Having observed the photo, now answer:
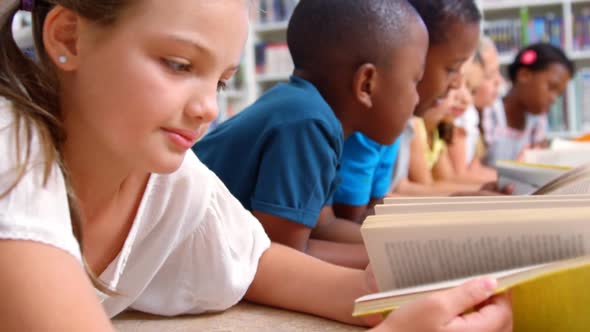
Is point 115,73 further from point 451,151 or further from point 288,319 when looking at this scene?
point 451,151

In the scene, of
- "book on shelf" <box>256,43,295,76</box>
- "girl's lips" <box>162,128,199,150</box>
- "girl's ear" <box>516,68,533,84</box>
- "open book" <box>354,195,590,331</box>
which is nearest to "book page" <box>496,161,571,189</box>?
"open book" <box>354,195,590,331</box>

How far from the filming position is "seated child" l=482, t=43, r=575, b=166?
10.7ft

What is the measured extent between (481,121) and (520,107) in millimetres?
419

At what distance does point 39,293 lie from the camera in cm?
46

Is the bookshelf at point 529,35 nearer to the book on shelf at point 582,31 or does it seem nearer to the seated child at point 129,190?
the book on shelf at point 582,31

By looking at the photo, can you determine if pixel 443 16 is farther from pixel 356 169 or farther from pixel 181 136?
pixel 181 136

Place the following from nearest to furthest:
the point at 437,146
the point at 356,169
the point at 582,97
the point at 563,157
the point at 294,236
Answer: the point at 294,236 → the point at 356,169 → the point at 563,157 → the point at 437,146 → the point at 582,97

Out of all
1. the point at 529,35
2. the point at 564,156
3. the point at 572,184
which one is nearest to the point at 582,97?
the point at 529,35

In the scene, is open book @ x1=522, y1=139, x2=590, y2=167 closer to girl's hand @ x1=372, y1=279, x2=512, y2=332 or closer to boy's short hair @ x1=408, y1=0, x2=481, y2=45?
boy's short hair @ x1=408, y1=0, x2=481, y2=45

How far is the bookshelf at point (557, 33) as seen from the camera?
12.1 feet

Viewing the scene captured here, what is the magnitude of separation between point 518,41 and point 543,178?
9.27ft

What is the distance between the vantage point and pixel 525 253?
Result: 0.52 m

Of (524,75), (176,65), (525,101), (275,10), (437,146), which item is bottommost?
(525,101)

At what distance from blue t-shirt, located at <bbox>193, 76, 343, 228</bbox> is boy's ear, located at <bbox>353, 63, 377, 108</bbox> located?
128 mm
